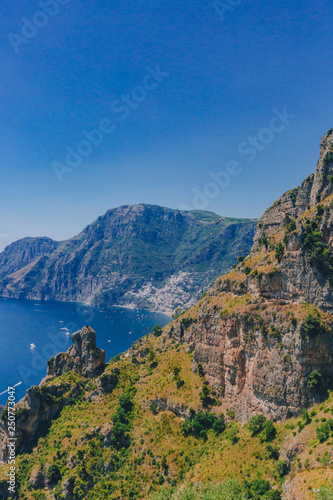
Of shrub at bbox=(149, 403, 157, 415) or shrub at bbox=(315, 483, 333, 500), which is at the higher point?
shrub at bbox=(315, 483, 333, 500)

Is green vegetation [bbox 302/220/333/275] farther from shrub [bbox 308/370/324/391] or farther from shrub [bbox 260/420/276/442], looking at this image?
shrub [bbox 260/420/276/442]

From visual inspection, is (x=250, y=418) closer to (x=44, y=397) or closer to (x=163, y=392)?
(x=163, y=392)

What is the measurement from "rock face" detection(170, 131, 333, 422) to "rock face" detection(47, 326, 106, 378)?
40.3 m

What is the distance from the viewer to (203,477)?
5688cm

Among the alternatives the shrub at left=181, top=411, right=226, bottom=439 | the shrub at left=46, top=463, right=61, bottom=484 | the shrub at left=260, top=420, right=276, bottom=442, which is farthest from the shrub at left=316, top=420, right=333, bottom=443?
the shrub at left=46, top=463, right=61, bottom=484

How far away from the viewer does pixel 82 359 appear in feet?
342

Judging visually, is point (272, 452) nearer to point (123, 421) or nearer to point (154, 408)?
point (154, 408)

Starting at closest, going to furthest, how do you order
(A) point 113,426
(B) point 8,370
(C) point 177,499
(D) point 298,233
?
(C) point 177,499 → (D) point 298,233 → (A) point 113,426 → (B) point 8,370

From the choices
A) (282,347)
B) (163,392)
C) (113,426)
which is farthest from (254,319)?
(113,426)

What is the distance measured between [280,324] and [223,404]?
Result: 26.4 meters

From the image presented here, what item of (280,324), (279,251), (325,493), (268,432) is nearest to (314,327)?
(280,324)

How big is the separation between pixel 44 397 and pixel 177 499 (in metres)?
57.3

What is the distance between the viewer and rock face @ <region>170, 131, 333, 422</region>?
54312 mm

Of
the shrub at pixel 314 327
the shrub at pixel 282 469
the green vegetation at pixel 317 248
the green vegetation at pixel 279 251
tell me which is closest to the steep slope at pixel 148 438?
the shrub at pixel 282 469
